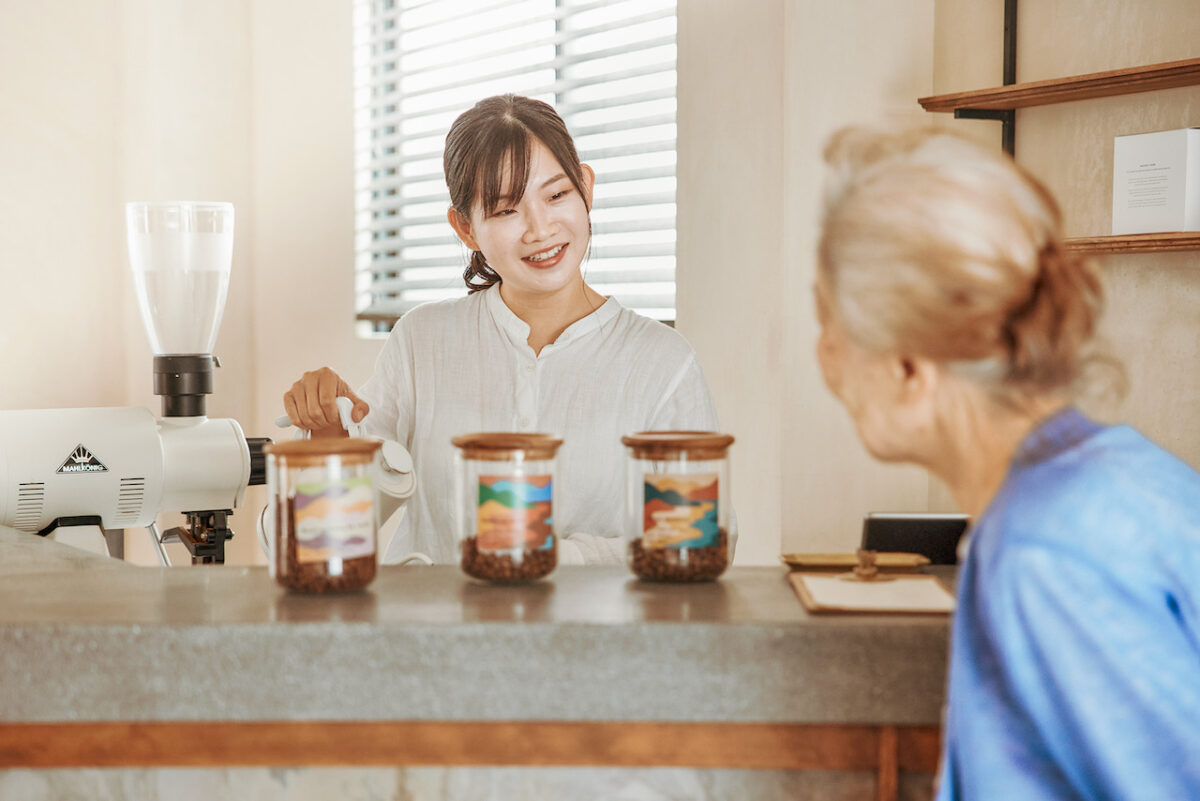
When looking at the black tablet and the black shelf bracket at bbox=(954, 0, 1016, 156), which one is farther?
the black shelf bracket at bbox=(954, 0, 1016, 156)

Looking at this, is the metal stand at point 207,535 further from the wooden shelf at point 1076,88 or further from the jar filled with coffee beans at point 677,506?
the wooden shelf at point 1076,88

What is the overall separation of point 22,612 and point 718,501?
0.72 m

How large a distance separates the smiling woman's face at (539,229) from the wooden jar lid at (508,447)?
0.77 m

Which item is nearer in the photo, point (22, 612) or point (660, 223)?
point (22, 612)

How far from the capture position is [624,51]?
9.92 ft

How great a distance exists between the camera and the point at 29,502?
2035 mm

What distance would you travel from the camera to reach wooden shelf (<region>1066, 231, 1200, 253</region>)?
6.93 feet

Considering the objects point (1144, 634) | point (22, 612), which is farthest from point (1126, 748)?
point (22, 612)

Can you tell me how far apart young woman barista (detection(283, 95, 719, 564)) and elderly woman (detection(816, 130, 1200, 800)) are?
973 mm

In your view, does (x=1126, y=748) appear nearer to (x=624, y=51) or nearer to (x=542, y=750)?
(x=542, y=750)

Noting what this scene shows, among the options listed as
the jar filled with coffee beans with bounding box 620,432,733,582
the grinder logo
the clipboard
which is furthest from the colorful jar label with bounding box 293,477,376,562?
the grinder logo

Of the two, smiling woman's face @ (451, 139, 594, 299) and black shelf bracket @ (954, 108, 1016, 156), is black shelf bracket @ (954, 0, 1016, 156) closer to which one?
black shelf bracket @ (954, 108, 1016, 156)

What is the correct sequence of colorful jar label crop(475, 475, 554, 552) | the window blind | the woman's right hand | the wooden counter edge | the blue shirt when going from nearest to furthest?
the blue shirt, the wooden counter edge, colorful jar label crop(475, 475, 554, 552), the woman's right hand, the window blind

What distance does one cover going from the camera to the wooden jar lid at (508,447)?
115 cm
